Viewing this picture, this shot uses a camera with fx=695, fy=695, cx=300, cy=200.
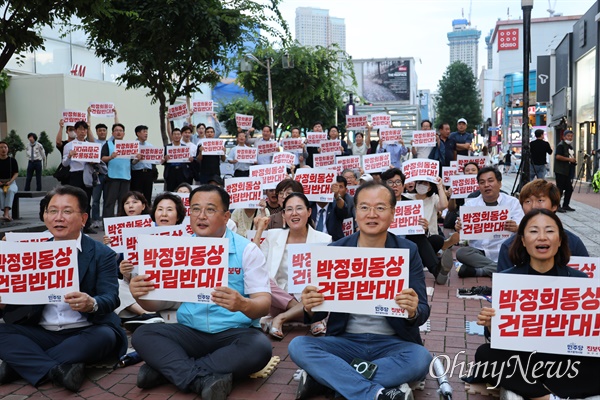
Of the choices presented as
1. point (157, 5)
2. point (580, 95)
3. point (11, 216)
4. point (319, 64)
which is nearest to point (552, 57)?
point (580, 95)

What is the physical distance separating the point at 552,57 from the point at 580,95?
418 inches

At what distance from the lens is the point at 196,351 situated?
479cm

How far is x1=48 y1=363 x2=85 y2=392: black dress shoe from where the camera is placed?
15.3ft

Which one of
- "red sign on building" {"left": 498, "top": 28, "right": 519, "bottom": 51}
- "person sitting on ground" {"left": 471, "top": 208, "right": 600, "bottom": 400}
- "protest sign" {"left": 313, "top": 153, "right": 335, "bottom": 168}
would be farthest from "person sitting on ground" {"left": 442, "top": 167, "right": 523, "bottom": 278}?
"red sign on building" {"left": 498, "top": 28, "right": 519, "bottom": 51}

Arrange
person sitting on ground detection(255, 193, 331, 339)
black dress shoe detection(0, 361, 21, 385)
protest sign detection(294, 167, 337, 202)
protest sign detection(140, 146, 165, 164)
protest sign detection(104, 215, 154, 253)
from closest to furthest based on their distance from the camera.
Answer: black dress shoe detection(0, 361, 21, 385) < person sitting on ground detection(255, 193, 331, 339) < protest sign detection(104, 215, 154, 253) < protest sign detection(294, 167, 337, 202) < protest sign detection(140, 146, 165, 164)

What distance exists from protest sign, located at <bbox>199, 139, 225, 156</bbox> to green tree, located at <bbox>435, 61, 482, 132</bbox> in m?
67.7

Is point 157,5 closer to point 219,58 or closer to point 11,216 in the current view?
point 219,58

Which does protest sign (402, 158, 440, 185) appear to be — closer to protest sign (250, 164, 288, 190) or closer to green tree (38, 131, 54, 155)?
protest sign (250, 164, 288, 190)

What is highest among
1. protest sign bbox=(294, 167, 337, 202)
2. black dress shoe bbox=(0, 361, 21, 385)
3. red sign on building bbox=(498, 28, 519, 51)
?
red sign on building bbox=(498, 28, 519, 51)

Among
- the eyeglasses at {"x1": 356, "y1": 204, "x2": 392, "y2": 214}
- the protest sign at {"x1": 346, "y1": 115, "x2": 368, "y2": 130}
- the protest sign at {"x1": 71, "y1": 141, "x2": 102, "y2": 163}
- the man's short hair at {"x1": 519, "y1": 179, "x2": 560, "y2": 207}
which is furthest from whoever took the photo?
the protest sign at {"x1": 346, "y1": 115, "x2": 368, "y2": 130}

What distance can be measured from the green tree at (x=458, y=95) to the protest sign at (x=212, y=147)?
222 ft

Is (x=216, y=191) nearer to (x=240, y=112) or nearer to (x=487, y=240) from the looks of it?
(x=487, y=240)

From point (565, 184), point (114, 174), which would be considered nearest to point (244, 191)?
point (114, 174)

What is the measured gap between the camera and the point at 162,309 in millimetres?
5141
